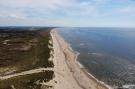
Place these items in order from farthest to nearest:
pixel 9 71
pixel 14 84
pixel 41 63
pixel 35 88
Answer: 1. pixel 41 63
2. pixel 9 71
3. pixel 14 84
4. pixel 35 88

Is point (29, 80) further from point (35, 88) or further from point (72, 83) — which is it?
point (72, 83)

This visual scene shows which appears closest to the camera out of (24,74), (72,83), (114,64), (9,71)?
(72,83)

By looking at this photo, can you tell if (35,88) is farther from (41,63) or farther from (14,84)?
(41,63)

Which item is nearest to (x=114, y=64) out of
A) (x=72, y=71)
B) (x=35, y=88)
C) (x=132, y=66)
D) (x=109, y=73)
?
(x=132, y=66)

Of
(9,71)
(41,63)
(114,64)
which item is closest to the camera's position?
(9,71)

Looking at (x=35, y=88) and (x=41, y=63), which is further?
(x=41, y=63)

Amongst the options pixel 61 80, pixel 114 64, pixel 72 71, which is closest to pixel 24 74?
pixel 61 80

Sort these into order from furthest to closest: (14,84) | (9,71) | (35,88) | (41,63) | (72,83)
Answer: (41,63) → (9,71) → (72,83) → (14,84) → (35,88)

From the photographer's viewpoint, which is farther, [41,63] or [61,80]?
[41,63]
